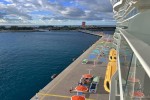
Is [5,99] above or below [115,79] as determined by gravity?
below

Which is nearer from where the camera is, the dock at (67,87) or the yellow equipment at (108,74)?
the dock at (67,87)

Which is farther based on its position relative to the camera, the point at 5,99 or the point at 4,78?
the point at 4,78

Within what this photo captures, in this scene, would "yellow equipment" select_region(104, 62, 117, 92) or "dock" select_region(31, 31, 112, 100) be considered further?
"yellow equipment" select_region(104, 62, 117, 92)

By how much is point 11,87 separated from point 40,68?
15371 millimetres

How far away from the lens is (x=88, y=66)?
42781 millimetres

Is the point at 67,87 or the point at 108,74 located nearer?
the point at 108,74

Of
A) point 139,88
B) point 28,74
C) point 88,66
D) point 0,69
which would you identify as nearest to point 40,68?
point 28,74

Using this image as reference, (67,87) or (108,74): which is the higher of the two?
(108,74)

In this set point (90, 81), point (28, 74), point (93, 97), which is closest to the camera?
point (93, 97)

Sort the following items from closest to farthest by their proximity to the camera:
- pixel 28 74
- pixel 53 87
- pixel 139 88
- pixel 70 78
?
pixel 139 88 → pixel 53 87 → pixel 70 78 → pixel 28 74

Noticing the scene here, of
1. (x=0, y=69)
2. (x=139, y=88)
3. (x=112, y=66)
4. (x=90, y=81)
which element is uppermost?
(x=139, y=88)

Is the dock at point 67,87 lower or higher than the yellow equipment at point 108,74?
lower

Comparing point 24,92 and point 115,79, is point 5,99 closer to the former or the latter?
point 24,92

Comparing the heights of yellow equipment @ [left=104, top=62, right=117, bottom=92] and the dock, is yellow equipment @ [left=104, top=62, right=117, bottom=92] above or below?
above
